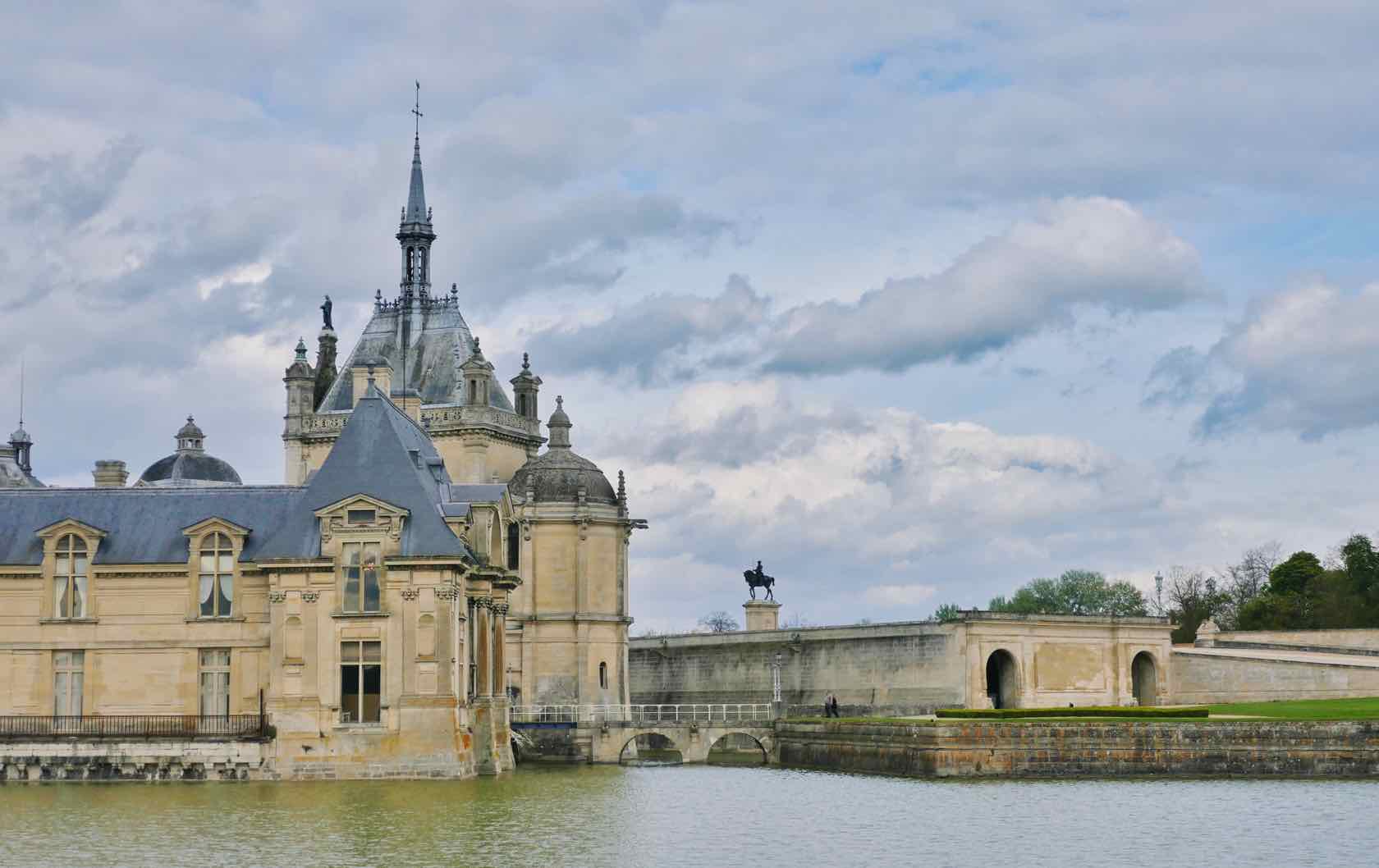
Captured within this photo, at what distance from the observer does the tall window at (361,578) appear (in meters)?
54.8

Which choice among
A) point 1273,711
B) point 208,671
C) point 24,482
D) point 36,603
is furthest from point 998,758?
point 24,482

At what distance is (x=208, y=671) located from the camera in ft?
187

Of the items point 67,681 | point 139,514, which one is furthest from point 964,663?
point 67,681

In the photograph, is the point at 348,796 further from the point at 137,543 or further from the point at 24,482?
the point at 24,482

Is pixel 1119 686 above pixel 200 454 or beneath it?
beneath

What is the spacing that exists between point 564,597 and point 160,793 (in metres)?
29.8

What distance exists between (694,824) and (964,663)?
37.8 m

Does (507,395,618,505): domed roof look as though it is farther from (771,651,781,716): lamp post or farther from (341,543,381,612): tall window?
(341,543,381,612): tall window

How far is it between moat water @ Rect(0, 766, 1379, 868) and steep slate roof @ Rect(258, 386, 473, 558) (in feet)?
21.6

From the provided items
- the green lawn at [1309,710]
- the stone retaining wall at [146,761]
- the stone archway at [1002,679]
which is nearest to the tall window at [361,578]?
the stone retaining wall at [146,761]

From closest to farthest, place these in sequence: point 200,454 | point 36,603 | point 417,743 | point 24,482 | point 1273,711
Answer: point 417,743, point 36,603, point 1273,711, point 24,482, point 200,454

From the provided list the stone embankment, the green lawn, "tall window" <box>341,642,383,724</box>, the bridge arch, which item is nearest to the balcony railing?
"tall window" <box>341,642,383,724</box>

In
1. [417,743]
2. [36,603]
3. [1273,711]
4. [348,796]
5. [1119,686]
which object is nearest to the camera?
[348,796]

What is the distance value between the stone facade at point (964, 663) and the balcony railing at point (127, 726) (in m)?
34.6
